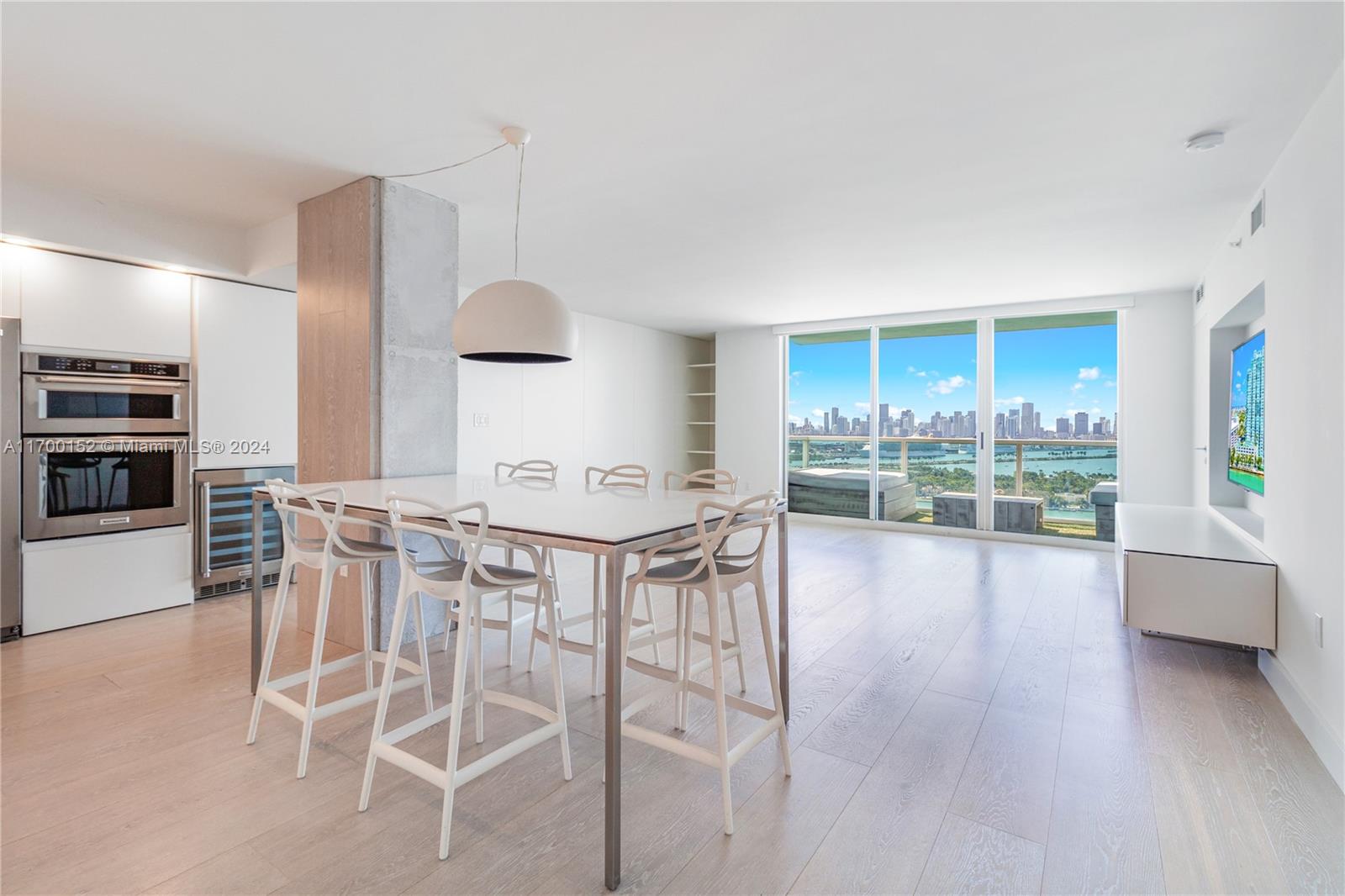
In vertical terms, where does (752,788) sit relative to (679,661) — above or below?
below

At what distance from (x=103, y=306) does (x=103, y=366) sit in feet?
1.13

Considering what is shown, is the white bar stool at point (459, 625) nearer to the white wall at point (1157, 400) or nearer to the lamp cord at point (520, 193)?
the lamp cord at point (520, 193)

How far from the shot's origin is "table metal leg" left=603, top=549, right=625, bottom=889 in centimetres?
159

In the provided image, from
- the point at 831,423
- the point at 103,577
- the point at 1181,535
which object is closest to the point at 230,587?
the point at 103,577

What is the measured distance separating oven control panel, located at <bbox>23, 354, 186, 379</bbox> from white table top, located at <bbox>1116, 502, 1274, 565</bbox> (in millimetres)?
5530

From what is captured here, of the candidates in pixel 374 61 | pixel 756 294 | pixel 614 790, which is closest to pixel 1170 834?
pixel 614 790

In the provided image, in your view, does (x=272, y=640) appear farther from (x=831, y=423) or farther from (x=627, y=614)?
(x=831, y=423)

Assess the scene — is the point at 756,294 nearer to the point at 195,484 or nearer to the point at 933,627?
the point at 933,627

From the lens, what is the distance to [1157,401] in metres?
5.79

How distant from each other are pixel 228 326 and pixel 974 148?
4441 mm

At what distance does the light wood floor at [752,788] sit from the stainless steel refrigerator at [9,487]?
0.69ft

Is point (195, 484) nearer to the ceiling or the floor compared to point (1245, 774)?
nearer to the ceiling

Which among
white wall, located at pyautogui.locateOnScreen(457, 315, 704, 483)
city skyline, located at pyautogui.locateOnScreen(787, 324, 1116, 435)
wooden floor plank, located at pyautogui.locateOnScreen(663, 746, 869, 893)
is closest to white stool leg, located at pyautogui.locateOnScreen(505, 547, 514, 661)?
wooden floor plank, located at pyautogui.locateOnScreen(663, 746, 869, 893)

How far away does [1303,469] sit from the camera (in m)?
2.48
